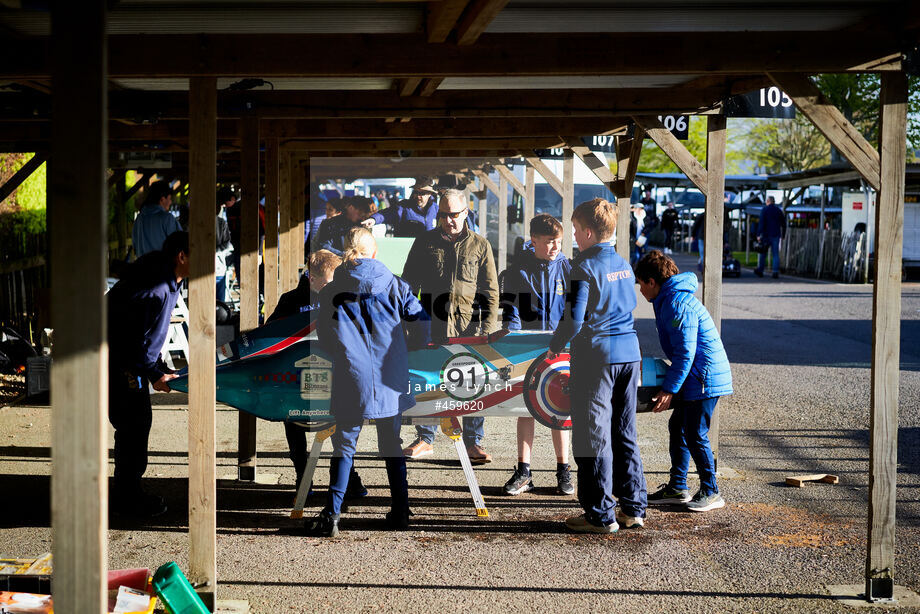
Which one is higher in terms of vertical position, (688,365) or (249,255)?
(249,255)

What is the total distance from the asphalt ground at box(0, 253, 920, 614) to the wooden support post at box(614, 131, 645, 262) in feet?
5.87

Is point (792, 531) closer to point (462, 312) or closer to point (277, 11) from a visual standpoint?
point (462, 312)

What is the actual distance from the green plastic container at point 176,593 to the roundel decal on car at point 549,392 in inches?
114

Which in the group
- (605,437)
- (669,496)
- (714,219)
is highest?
(714,219)

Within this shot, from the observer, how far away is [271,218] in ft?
26.0

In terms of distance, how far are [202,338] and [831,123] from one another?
3.27 meters

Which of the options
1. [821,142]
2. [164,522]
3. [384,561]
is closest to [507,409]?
[384,561]

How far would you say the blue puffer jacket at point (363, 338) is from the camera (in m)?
5.75

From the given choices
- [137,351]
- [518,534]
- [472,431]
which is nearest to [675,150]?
[472,431]

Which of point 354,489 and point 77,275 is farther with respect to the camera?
point 354,489

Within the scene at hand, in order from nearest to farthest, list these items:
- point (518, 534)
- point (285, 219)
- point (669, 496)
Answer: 1. point (518, 534)
2. point (669, 496)
3. point (285, 219)

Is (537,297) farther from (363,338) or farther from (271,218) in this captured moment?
(271,218)

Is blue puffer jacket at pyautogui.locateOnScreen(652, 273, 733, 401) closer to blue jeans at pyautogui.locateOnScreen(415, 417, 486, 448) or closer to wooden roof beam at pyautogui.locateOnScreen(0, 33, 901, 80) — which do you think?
wooden roof beam at pyautogui.locateOnScreen(0, 33, 901, 80)

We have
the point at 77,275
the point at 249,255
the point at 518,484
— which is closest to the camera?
the point at 77,275
